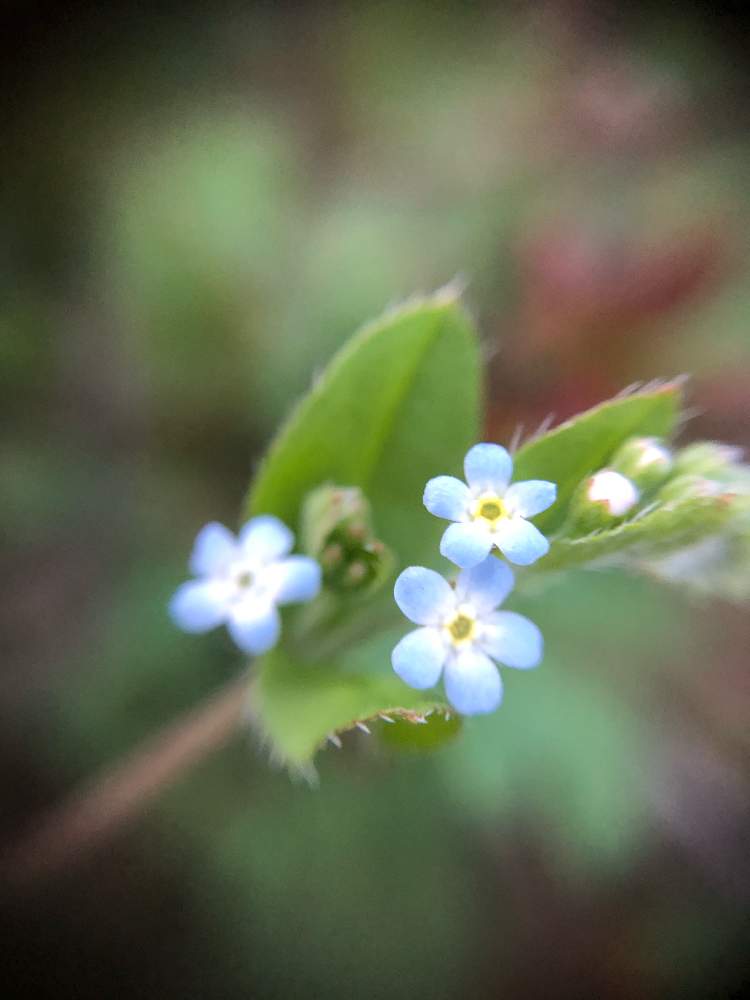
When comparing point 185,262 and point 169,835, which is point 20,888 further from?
point 185,262

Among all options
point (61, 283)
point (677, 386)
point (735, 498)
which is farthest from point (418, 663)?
point (61, 283)

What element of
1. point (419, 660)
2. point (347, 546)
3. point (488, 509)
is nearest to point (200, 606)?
point (347, 546)

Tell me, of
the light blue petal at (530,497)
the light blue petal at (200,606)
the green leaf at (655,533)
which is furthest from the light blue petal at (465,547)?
the light blue petal at (200,606)

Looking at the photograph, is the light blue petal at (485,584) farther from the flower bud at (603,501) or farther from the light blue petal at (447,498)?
the flower bud at (603,501)

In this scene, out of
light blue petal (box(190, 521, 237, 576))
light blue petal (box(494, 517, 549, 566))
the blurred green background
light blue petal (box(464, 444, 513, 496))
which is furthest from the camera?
the blurred green background

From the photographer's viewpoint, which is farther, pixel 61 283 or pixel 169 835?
pixel 61 283

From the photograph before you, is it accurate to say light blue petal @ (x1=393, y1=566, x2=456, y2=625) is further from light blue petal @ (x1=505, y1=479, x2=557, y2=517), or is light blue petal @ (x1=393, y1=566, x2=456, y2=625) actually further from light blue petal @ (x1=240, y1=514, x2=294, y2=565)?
light blue petal @ (x1=240, y1=514, x2=294, y2=565)

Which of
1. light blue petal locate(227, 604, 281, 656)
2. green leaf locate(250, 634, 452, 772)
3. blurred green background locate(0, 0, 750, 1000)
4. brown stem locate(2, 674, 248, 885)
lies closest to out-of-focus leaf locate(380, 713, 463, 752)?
green leaf locate(250, 634, 452, 772)
